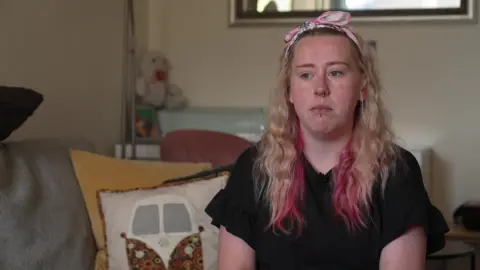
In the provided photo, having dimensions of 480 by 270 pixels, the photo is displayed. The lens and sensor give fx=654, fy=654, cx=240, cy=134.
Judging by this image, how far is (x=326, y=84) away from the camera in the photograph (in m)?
1.34

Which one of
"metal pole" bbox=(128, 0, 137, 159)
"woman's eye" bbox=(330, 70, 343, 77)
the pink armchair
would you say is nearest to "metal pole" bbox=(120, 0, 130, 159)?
"metal pole" bbox=(128, 0, 137, 159)

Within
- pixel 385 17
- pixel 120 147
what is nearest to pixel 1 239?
pixel 120 147

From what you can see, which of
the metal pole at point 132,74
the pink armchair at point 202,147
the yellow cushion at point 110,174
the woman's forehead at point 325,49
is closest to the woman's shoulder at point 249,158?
the woman's forehead at point 325,49

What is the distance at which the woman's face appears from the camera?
134 centimetres

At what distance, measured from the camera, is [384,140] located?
4.60 ft

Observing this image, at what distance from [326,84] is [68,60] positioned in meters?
1.49

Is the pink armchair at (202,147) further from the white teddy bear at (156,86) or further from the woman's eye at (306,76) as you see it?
the woman's eye at (306,76)

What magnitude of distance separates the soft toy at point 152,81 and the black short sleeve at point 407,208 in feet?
5.91

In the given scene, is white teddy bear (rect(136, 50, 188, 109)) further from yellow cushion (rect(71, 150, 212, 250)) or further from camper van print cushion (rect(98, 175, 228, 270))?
camper van print cushion (rect(98, 175, 228, 270))

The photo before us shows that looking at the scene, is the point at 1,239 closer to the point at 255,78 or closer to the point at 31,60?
the point at 31,60

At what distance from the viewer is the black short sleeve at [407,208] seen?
130 cm

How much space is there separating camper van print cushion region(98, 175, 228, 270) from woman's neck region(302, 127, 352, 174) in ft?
1.67

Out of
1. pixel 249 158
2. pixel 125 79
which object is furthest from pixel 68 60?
pixel 249 158

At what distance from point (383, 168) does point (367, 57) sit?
0.78 feet
